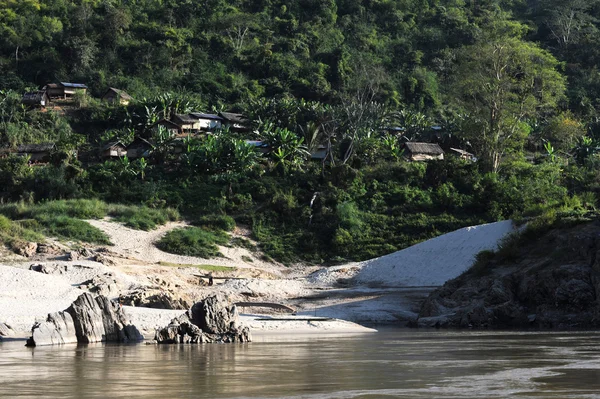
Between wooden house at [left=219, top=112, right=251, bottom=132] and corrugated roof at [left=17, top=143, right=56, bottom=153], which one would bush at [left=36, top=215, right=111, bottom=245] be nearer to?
corrugated roof at [left=17, top=143, right=56, bottom=153]

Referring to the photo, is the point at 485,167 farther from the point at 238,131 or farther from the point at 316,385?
the point at 316,385

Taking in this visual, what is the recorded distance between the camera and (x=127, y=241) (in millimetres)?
48219

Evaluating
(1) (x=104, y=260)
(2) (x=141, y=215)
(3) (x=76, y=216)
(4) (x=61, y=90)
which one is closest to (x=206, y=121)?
(4) (x=61, y=90)

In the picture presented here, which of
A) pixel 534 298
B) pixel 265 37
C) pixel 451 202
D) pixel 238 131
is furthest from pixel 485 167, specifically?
pixel 265 37

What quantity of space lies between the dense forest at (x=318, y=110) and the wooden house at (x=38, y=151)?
1.90m

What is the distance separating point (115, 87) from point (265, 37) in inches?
858

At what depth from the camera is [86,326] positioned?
22.0 metres

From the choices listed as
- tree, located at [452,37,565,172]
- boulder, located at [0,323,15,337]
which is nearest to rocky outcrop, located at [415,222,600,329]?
boulder, located at [0,323,15,337]

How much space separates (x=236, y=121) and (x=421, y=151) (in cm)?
1769

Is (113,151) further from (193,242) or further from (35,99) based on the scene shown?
(193,242)

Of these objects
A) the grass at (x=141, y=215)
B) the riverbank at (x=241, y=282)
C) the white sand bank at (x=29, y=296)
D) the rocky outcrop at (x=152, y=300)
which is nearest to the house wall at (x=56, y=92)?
the grass at (x=141, y=215)

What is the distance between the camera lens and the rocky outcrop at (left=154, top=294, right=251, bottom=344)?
22.3 metres

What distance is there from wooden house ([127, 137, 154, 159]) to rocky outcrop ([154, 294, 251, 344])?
44363 mm

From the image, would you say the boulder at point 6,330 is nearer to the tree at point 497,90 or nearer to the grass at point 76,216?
the grass at point 76,216
